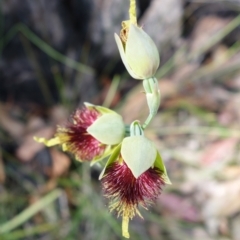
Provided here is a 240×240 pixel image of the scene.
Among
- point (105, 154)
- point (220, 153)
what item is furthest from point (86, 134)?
point (220, 153)

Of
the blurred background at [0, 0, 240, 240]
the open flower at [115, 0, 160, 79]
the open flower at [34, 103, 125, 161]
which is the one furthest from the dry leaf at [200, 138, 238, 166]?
the open flower at [115, 0, 160, 79]

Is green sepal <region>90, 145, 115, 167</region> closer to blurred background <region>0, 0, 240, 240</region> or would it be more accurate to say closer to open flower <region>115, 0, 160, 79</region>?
open flower <region>115, 0, 160, 79</region>

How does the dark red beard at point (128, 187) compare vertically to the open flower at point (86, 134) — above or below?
below

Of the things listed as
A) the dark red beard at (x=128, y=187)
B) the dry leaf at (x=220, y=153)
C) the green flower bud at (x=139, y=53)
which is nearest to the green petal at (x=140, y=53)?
the green flower bud at (x=139, y=53)

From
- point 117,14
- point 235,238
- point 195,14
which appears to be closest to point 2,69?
point 117,14

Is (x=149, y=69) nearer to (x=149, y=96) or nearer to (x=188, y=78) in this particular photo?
(x=149, y=96)

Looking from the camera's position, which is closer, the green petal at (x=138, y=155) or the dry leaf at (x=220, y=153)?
the green petal at (x=138, y=155)

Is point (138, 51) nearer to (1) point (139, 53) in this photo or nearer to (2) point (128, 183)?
(1) point (139, 53)

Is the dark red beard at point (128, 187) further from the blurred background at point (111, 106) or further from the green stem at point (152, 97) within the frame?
the blurred background at point (111, 106)
